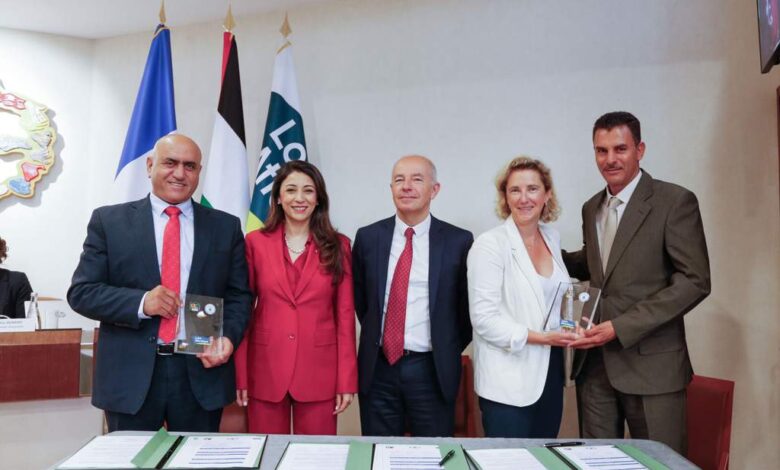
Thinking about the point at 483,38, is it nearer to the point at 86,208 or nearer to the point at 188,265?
the point at 188,265

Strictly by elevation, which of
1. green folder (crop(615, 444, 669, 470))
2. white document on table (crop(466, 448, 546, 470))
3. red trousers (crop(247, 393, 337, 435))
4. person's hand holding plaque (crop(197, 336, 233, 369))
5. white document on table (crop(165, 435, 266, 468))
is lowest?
red trousers (crop(247, 393, 337, 435))

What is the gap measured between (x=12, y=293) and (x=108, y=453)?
3.23 metres

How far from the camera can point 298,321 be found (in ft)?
7.84

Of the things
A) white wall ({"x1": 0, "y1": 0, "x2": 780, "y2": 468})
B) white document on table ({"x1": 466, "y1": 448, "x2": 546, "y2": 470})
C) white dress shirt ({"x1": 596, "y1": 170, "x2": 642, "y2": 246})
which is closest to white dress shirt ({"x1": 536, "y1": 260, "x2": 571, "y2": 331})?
white dress shirt ({"x1": 596, "y1": 170, "x2": 642, "y2": 246})

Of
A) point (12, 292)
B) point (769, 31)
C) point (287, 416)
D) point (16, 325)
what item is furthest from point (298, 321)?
point (12, 292)

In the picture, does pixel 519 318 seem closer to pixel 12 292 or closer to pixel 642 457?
pixel 642 457

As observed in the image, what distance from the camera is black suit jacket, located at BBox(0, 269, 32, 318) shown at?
13.3ft

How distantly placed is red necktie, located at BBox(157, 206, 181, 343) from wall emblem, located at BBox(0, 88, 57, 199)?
10.3 ft

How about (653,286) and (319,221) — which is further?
(319,221)

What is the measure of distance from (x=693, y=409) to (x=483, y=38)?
2398mm

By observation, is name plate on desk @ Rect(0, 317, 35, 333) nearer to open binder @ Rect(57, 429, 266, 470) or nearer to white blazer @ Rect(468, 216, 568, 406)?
open binder @ Rect(57, 429, 266, 470)

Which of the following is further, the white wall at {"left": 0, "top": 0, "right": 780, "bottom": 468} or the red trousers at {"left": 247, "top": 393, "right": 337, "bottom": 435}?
the white wall at {"left": 0, "top": 0, "right": 780, "bottom": 468}

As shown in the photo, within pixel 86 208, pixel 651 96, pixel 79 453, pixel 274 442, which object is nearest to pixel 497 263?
pixel 274 442

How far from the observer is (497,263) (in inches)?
90.0
